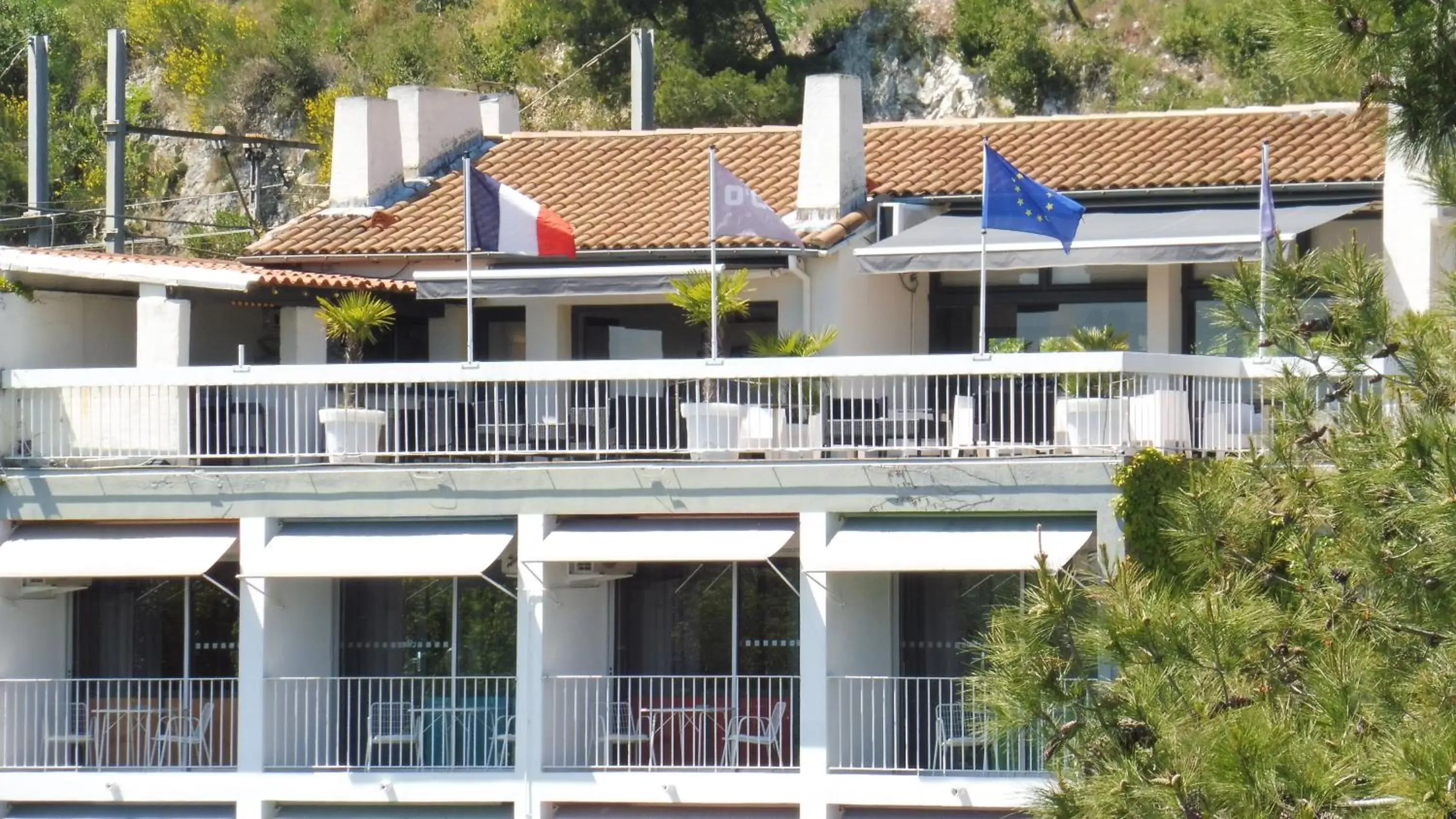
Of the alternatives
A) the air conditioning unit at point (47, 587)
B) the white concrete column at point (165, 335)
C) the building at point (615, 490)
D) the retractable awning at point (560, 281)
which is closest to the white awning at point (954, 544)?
the building at point (615, 490)

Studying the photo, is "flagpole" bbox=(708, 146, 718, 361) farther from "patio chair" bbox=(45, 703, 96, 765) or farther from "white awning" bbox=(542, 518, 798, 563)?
"patio chair" bbox=(45, 703, 96, 765)

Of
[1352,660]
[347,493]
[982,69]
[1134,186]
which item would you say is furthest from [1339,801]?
[982,69]

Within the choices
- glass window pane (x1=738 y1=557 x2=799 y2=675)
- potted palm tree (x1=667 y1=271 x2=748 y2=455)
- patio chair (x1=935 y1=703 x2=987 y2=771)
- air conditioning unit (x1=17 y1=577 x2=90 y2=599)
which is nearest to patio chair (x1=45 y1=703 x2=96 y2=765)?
air conditioning unit (x1=17 y1=577 x2=90 y2=599)

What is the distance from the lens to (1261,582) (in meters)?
15.5

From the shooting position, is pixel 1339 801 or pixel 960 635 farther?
pixel 960 635

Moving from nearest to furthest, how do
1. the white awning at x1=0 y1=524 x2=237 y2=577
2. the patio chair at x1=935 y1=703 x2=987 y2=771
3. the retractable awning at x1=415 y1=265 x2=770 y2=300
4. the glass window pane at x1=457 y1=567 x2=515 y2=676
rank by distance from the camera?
the patio chair at x1=935 y1=703 x2=987 y2=771 < the white awning at x1=0 y1=524 x2=237 y2=577 < the retractable awning at x1=415 y1=265 x2=770 y2=300 < the glass window pane at x1=457 y1=567 x2=515 y2=676

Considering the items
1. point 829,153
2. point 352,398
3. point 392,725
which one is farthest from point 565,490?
point 829,153

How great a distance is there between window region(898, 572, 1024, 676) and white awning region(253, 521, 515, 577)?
4135 mm

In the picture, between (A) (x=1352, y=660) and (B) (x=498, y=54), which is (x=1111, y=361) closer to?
(A) (x=1352, y=660)

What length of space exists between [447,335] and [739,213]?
20.6 ft

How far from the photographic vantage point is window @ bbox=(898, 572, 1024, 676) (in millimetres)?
24656

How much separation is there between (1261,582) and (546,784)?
972 centimetres

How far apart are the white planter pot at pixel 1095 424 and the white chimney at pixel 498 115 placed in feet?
42.5

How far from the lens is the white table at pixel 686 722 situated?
76.2 feet
